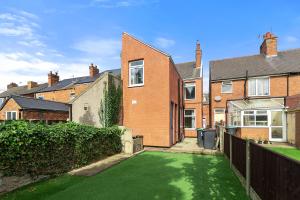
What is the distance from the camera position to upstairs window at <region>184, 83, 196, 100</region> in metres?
Answer: 24.3

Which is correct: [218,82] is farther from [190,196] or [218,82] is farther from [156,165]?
[190,196]

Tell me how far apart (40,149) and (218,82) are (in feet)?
69.8

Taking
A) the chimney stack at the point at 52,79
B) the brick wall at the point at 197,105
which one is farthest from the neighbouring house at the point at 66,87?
the brick wall at the point at 197,105

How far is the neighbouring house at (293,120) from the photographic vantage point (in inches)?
615

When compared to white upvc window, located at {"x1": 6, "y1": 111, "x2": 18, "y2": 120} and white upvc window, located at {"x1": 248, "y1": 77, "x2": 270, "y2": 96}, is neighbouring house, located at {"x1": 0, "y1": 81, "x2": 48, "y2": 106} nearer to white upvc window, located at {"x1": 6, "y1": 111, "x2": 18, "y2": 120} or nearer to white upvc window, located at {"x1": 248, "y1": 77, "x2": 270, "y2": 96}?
white upvc window, located at {"x1": 6, "y1": 111, "x2": 18, "y2": 120}

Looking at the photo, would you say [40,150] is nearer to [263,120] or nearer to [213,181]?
[213,181]

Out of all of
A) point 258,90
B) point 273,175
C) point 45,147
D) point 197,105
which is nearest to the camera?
point 273,175

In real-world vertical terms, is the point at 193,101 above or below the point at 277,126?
above

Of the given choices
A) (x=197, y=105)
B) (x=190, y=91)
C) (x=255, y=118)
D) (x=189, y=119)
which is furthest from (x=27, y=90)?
(x=255, y=118)

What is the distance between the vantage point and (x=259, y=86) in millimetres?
22484

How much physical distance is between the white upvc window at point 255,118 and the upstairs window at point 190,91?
637 centimetres

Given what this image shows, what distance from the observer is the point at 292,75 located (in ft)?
69.5

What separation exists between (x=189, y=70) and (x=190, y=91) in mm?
3465

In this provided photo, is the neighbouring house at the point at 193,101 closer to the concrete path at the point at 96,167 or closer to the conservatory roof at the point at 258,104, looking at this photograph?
the conservatory roof at the point at 258,104
